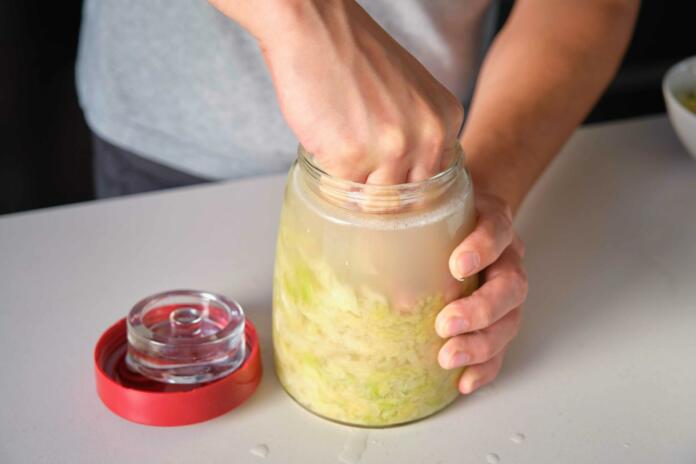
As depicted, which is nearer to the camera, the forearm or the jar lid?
the jar lid

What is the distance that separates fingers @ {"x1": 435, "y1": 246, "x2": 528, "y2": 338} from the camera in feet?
2.27

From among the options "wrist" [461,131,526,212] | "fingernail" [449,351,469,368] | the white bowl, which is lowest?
the white bowl

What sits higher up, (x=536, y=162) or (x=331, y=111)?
(x=331, y=111)

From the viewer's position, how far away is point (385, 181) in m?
0.65

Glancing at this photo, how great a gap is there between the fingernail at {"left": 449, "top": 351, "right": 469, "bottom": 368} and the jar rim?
12 cm

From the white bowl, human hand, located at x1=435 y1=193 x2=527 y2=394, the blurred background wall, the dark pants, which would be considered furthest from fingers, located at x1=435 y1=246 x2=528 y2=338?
the blurred background wall

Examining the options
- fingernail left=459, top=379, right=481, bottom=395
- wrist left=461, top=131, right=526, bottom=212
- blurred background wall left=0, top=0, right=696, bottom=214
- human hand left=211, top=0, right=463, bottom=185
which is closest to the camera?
human hand left=211, top=0, right=463, bottom=185

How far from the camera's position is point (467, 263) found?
68 centimetres

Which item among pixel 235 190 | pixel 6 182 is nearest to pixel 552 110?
pixel 235 190

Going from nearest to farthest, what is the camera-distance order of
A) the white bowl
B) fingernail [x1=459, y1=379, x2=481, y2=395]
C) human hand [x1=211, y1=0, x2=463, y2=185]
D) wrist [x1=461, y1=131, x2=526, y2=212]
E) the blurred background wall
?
human hand [x1=211, y1=0, x2=463, y2=185], fingernail [x1=459, y1=379, x2=481, y2=395], wrist [x1=461, y1=131, x2=526, y2=212], the white bowl, the blurred background wall

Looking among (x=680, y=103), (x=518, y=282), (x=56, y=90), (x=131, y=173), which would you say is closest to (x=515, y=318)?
(x=518, y=282)

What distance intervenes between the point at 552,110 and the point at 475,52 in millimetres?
234

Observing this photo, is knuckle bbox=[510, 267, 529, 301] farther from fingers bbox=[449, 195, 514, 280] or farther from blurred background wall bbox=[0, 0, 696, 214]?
blurred background wall bbox=[0, 0, 696, 214]

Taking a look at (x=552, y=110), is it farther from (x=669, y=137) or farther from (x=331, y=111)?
(x=331, y=111)
